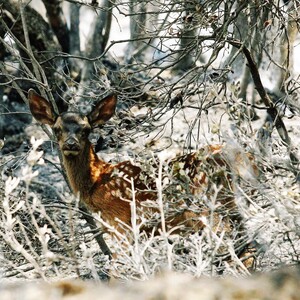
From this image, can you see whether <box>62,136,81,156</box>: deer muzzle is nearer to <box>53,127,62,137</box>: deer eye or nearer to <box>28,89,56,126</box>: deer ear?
<box>53,127,62,137</box>: deer eye

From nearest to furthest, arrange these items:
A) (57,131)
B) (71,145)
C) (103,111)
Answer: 1. (71,145)
2. (57,131)
3. (103,111)

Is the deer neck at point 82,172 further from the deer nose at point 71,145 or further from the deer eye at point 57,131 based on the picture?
the deer nose at point 71,145

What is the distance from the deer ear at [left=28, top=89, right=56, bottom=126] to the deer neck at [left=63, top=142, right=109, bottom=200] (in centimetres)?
47

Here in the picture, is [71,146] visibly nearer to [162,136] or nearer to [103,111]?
[103,111]

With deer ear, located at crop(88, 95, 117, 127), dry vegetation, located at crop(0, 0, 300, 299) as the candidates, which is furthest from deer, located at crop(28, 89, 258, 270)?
dry vegetation, located at crop(0, 0, 300, 299)

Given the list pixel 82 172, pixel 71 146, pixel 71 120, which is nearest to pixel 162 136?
pixel 82 172

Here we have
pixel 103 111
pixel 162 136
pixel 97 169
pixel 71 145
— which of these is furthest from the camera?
pixel 162 136

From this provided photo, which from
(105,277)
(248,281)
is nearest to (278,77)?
(105,277)

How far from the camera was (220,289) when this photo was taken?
2.52 metres

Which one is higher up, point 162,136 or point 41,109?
point 41,109

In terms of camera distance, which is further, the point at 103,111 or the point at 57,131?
the point at 103,111

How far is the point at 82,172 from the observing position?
29.7 feet

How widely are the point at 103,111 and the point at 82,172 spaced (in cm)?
71

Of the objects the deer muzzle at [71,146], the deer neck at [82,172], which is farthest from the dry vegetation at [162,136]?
the deer muzzle at [71,146]
